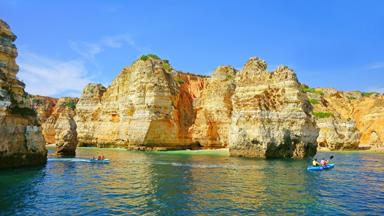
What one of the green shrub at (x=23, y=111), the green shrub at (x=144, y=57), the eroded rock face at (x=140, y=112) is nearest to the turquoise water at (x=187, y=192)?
the green shrub at (x=23, y=111)

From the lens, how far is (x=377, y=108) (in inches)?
4104

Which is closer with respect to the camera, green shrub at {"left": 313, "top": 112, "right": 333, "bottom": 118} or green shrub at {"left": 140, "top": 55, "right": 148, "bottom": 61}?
green shrub at {"left": 140, "top": 55, "right": 148, "bottom": 61}

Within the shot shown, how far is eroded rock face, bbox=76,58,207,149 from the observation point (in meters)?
73.6

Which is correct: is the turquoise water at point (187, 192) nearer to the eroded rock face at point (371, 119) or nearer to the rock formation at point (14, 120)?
the rock formation at point (14, 120)

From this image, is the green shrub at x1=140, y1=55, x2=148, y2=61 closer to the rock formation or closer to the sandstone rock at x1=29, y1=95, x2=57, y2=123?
the rock formation

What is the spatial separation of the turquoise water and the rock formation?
1.84m

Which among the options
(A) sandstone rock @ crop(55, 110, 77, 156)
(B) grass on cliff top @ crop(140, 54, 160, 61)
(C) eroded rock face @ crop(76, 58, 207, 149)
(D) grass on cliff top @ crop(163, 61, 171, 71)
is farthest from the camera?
(D) grass on cliff top @ crop(163, 61, 171, 71)

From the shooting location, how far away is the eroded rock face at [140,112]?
7362 centimetres

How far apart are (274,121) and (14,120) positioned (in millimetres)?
31919

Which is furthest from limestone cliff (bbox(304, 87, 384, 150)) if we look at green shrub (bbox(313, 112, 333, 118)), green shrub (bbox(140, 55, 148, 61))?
green shrub (bbox(140, 55, 148, 61))

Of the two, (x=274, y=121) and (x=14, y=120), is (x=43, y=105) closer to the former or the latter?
(x=274, y=121)

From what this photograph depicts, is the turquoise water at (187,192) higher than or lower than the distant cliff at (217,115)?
lower

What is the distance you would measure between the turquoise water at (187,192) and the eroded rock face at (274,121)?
1465 cm

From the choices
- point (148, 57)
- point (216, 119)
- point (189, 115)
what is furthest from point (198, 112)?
point (148, 57)
